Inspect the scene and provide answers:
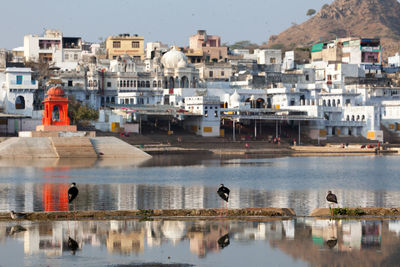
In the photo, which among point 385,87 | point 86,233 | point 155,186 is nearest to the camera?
point 86,233

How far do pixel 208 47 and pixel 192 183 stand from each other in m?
100.0

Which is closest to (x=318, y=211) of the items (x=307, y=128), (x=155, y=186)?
(x=155, y=186)

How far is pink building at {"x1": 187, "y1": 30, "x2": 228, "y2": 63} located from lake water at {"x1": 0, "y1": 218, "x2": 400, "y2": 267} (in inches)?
4461

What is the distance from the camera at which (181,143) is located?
9525 centimetres

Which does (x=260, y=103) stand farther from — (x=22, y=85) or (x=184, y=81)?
(x=22, y=85)

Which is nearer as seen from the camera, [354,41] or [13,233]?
[13,233]

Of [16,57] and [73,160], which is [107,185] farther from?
[16,57]

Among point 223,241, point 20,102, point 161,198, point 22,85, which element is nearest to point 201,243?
point 223,241

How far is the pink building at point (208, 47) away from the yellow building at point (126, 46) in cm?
1105

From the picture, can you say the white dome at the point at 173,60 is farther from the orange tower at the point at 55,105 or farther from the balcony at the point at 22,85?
the orange tower at the point at 55,105

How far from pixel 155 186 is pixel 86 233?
71.8 feet

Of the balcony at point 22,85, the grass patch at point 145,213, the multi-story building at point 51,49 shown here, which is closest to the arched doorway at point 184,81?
the multi-story building at point 51,49

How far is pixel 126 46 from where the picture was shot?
459 feet

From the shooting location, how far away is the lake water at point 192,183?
38656mm
